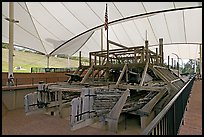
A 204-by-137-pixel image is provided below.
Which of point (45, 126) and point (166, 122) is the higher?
point (166, 122)

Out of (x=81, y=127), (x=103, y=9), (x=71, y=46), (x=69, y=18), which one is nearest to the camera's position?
(x=81, y=127)

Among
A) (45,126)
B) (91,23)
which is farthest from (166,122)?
(91,23)

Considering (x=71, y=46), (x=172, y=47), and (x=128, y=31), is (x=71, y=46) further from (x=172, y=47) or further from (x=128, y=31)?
(x=172, y=47)

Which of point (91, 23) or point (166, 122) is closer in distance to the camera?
point (166, 122)

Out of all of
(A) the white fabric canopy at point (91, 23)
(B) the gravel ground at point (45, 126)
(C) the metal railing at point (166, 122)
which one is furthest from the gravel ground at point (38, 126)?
(A) the white fabric canopy at point (91, 23)

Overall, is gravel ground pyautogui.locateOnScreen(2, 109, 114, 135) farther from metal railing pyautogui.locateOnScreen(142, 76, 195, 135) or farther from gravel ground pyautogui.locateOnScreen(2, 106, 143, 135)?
metal railing pyautogui.locateOnScreen(142, 76, 195, 135)

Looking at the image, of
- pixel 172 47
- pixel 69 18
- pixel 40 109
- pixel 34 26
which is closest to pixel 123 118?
pixel 40 109

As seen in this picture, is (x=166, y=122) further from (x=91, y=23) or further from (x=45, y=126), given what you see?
(x=91, y=23)

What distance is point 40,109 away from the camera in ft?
28.3

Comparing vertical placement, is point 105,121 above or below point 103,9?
below

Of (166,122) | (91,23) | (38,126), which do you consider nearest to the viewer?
(166,122)

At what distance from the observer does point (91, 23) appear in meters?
18.5

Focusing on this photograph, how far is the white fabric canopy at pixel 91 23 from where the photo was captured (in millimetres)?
15484

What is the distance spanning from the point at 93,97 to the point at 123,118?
2.20m
